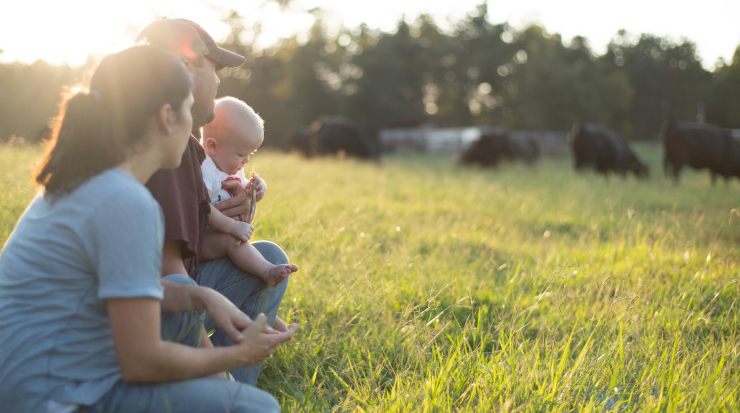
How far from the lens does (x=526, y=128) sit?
49.2 meters

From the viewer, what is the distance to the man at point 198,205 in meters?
2.07

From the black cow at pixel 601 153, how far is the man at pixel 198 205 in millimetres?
17506

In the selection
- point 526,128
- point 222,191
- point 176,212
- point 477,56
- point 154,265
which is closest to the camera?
point 154,265

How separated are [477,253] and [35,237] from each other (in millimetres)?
4050

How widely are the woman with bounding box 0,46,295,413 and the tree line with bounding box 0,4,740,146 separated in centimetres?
3682

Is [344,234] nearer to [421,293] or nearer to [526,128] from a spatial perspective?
[421,293]

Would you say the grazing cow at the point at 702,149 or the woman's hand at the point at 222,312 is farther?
the grazing cow at the point at 702,149

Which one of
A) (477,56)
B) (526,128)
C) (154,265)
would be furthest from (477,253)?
(477,56)

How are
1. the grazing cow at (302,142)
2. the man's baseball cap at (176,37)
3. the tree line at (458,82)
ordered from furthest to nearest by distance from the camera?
1. the tree line at (458,82)
2. the grazing cow at (302,142)
3. the man's baseball cap at (176,37)

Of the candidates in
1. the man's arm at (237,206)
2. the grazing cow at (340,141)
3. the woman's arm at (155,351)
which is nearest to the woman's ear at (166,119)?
the woman's arm at (155,351)

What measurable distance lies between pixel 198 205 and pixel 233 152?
531 mm

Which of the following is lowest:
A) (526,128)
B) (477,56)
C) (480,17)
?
(526,128)

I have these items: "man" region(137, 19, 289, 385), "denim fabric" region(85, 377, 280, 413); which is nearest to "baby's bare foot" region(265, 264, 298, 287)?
"man" region(137, 19, 289, 385)

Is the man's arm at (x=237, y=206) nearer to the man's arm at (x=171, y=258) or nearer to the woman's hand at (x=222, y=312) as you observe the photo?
the man's arm at (x=171, y=258)
